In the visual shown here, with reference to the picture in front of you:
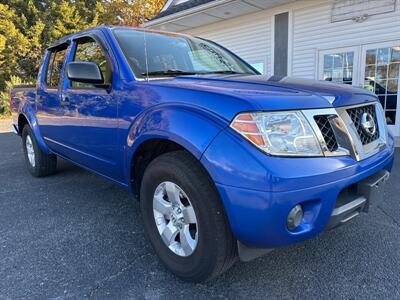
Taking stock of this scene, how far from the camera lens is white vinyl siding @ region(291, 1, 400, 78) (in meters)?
7.00

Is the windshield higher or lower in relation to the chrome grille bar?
higher

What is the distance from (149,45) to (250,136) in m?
1.69

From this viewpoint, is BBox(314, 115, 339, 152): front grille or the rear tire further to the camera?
the rear tire

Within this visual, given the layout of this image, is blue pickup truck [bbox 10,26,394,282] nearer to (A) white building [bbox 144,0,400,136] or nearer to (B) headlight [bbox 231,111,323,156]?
(B) headlight [bbox 231,111,323,156]

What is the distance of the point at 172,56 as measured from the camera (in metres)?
3.02

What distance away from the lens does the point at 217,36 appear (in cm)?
1043

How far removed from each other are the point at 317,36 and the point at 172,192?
7391 mm

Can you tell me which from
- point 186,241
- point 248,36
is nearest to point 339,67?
point 248,36

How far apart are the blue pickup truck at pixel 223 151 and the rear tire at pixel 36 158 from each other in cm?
194

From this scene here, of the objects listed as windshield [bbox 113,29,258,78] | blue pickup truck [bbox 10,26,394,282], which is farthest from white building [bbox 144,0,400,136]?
blue pickup truck [bbox 10,26,394,282]

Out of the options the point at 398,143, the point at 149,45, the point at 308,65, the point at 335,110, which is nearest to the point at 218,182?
the point at 335,110

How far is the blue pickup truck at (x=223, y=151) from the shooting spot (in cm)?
169

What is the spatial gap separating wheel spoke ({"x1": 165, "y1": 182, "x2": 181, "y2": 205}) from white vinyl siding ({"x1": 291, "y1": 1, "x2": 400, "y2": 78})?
692 centimetres

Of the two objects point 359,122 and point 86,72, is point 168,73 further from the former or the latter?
point 359,122
